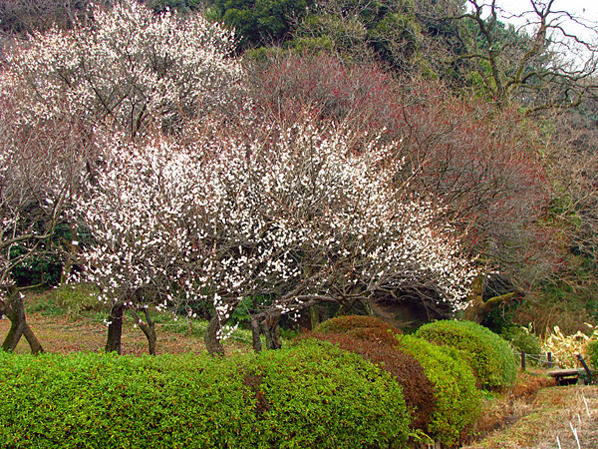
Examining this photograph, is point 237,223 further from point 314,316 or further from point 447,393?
point 314,316

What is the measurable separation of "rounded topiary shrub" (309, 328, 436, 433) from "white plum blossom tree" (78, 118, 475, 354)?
1.53 m

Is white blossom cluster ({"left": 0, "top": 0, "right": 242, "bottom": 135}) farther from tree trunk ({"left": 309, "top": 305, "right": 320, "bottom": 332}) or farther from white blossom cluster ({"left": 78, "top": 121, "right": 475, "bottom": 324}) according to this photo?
tree trunk ({"left": 309, "top": 305, "right": 320, "bottom": 332})

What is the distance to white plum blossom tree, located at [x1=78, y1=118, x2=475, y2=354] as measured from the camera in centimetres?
753

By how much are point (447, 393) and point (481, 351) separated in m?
3.06

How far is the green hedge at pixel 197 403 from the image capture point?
12.7ft

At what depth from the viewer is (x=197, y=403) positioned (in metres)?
4.23

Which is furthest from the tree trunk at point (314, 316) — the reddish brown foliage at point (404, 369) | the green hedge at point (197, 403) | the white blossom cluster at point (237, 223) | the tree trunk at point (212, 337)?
the green hedge at point (197, 403)

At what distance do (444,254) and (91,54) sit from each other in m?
11.7

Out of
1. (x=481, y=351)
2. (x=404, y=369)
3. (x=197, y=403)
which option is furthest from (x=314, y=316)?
(x=197, y=403)

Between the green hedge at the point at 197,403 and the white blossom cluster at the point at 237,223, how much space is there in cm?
229

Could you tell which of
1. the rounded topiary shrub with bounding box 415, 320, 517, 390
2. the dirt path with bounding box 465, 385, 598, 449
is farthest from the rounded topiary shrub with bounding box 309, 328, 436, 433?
the rounded topiary shrub with bounding box 415, 320, 517, 390

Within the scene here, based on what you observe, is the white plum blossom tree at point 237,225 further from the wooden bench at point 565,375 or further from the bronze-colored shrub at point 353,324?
the wooden bench at point 565,375

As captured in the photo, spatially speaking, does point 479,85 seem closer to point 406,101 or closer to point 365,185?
point 406,101

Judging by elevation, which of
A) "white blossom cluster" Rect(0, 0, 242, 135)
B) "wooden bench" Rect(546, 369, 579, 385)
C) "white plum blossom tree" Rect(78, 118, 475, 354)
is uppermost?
"white blossom cluster" Rect(0, 0, 242, 135)
